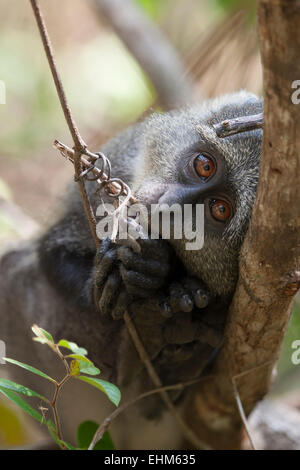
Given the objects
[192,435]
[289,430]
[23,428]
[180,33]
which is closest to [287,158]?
[192,435]

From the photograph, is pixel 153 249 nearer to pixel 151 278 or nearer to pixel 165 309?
pixel 151 278

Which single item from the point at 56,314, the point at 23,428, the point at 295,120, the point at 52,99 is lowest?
the point at 23,428

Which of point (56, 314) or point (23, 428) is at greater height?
point (56, 314)

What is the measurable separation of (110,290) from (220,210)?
576 millimetres

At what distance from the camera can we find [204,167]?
245cm

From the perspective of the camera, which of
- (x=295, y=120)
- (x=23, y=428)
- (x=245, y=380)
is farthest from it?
(x=23, y=428)

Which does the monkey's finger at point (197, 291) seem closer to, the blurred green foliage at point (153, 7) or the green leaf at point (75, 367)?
the green leaf at point (75, 367)

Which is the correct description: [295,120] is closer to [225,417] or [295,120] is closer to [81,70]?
[225,417]

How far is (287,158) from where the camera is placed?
1.73 m

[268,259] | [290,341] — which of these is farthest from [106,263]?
[290,341]

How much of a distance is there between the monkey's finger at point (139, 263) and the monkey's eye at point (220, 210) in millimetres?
311

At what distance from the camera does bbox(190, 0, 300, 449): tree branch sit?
1.51 meters

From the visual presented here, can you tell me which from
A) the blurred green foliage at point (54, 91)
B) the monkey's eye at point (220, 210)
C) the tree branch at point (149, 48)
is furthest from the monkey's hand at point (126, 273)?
the blurred green foliage at point (54, 91)

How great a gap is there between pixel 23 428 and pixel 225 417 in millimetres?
1691
